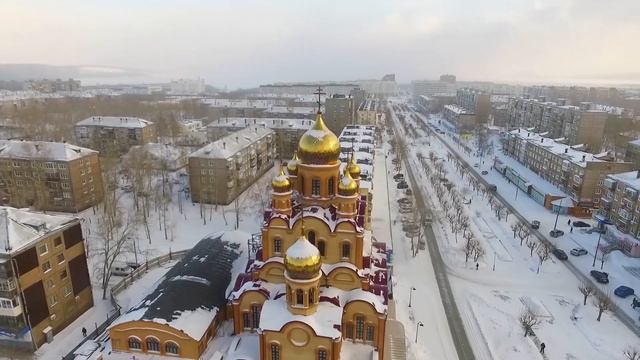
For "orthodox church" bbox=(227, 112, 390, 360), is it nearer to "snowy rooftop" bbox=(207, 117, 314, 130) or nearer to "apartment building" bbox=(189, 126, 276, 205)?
"apartment building" bbox=(189, 126, 276, 205)

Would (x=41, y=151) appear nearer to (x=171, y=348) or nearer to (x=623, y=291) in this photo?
(x=171, y=348)

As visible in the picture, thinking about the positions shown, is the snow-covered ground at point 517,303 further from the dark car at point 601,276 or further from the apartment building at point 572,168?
the apartment building at point 572,168

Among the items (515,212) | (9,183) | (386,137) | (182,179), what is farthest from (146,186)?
(386,137)

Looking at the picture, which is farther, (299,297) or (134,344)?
(134,344)

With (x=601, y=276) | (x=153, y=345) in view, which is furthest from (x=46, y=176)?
(x=601, y=276)

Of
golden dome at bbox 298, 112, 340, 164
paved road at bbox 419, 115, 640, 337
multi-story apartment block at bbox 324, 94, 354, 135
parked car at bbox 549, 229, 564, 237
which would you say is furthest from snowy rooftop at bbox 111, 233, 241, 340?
multi-story apartment block at bbox 324, 94, 354, 135
